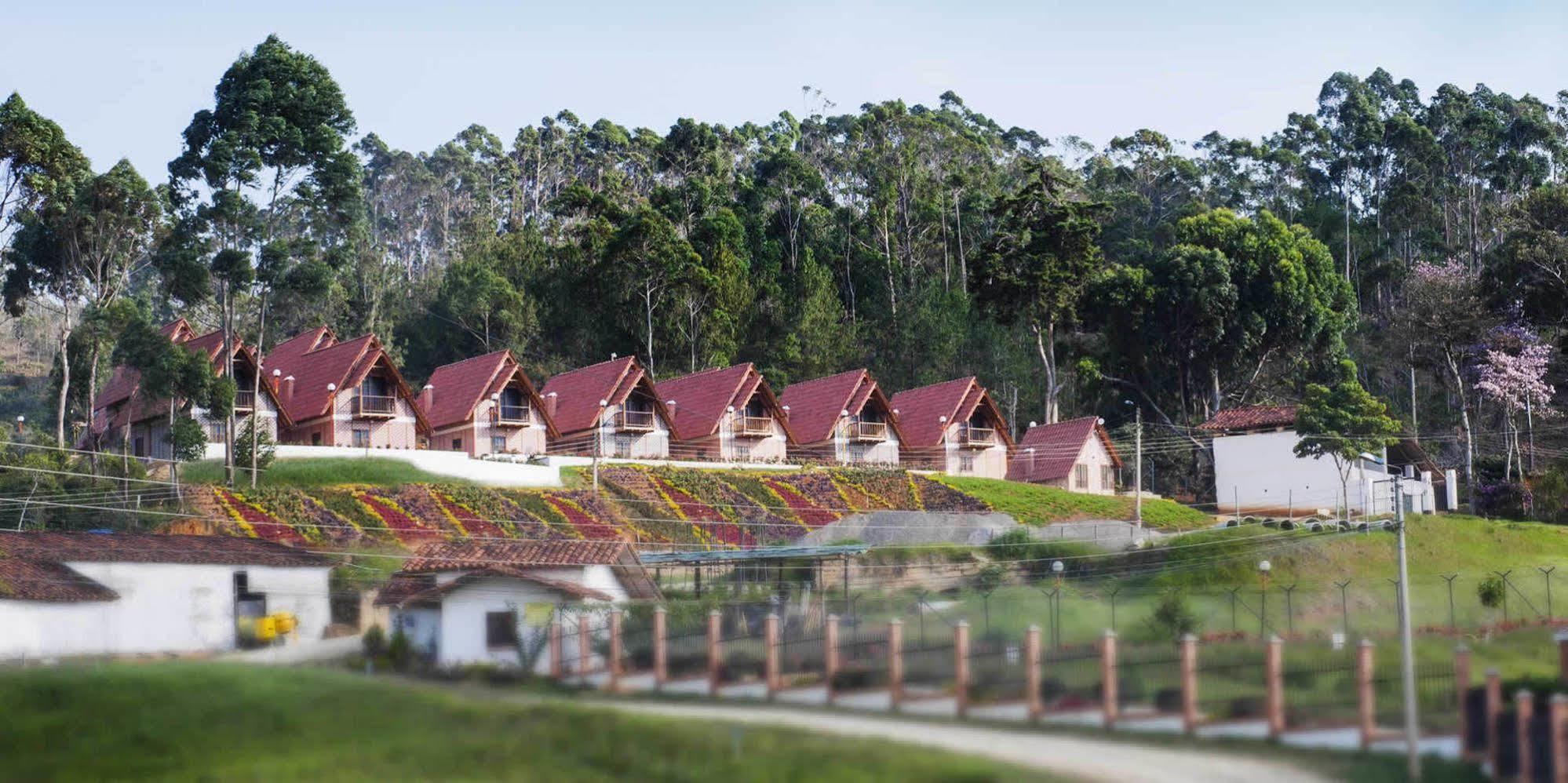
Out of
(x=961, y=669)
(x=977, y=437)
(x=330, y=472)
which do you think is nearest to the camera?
(x=961, y=669)

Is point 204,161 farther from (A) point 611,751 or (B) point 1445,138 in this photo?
(B) point 1445,138

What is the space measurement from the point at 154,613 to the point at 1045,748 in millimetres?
23179

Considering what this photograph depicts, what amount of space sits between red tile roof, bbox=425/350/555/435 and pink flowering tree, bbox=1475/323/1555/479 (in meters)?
40.9

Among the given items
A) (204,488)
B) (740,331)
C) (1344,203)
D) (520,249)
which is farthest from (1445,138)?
(204,488)

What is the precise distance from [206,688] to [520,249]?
6429cm

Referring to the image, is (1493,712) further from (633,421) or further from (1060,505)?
(633,421)

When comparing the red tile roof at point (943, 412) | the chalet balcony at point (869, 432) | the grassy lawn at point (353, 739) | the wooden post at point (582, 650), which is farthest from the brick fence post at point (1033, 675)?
the red tile roof at point (943, 412)

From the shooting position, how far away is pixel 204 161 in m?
62.8

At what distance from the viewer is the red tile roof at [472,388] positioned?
244 ft

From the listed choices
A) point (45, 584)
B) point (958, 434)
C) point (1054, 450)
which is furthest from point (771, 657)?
point (958, 434)

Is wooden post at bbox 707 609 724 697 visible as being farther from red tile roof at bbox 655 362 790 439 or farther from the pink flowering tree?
the pink flowering tree

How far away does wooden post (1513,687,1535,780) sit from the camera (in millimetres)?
26000

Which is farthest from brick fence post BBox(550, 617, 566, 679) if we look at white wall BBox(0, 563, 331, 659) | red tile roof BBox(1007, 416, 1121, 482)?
red tile roof BBox(1007, 416, 1121, 482)

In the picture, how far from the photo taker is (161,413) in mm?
68562
